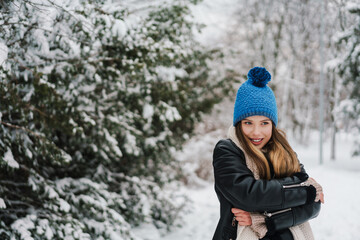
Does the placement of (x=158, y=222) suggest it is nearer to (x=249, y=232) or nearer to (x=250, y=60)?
(x=249, y=232)

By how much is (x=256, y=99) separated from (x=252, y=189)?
49 cm

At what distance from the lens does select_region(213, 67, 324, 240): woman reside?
155cm

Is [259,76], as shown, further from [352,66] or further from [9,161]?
[352,66]

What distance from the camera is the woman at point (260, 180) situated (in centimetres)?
155

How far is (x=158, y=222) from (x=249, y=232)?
14.2 feet

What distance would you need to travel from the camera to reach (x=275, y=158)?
5.61 ft

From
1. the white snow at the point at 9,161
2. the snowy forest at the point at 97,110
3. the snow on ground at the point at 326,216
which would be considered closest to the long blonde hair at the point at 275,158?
the snowy forest at the point at 97,110

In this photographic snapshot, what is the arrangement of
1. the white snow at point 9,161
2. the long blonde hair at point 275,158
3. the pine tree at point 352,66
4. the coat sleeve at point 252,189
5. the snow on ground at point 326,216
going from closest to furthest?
the coat sleeve at point 252,189 < the long blonde hair at point 275,158 < the white snow at point 9,161 < the snow on ground at point 326,216 < the pine tree at point 352,66

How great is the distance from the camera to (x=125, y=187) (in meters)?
5.19

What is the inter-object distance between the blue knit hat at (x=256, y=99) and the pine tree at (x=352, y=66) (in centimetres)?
833

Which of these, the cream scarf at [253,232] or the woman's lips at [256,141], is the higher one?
the woman's lips at [256,141]

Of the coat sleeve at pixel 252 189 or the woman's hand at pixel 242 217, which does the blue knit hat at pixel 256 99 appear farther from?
the woman's hand at pixel 242 217

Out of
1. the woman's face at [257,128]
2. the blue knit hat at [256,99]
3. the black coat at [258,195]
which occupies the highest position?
the blue knit hat at [256,99]

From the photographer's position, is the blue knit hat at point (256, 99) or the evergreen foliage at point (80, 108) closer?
the blue knit hat at point (256, 99)
